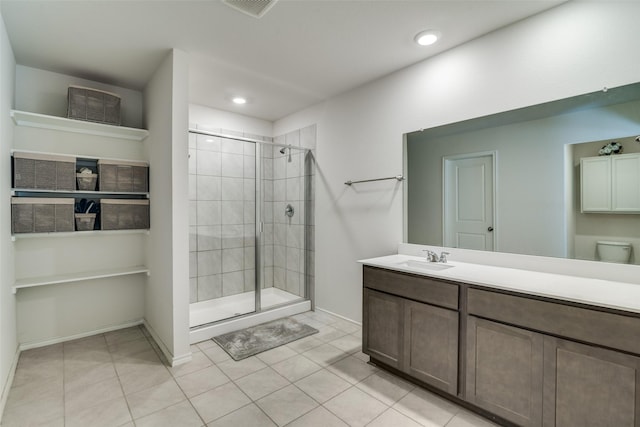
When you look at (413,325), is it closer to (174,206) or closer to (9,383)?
(174,206)

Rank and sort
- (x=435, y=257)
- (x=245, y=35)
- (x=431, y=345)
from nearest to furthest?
1. (x=431, y=345)
2. (x=245, y=35)
3. (x=435, y=257)

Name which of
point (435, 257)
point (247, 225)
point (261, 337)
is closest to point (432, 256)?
point (435, 257)

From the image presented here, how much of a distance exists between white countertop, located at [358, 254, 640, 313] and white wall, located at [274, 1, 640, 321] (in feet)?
2.65

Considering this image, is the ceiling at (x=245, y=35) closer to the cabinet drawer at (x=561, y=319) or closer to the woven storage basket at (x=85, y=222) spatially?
the woven storage basket at (x=85, y=222)

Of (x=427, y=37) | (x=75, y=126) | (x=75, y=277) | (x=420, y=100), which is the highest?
(x=427, y=37)

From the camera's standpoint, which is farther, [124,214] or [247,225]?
[247,225]

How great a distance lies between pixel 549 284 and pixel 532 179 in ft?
2.30

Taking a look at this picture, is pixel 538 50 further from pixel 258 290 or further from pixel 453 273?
pixel 258 290

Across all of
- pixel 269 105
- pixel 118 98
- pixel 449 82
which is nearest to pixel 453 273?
pixel 449 82

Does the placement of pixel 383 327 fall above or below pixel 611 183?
below

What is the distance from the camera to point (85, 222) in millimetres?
2658

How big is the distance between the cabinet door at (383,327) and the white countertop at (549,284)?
278 mm

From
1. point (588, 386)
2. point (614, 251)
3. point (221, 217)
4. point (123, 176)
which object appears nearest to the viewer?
point (588, 386)

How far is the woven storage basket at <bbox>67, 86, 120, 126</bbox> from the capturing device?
260cm
